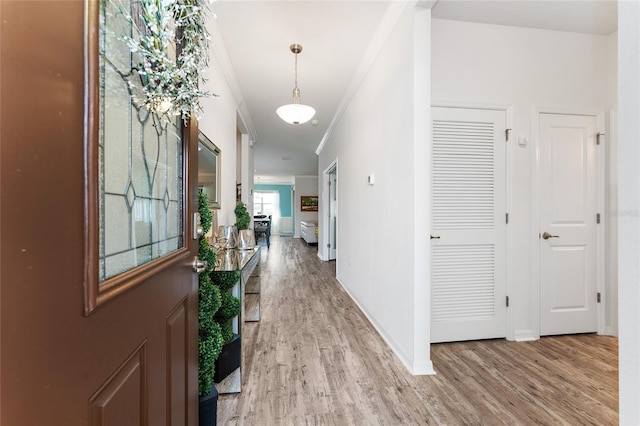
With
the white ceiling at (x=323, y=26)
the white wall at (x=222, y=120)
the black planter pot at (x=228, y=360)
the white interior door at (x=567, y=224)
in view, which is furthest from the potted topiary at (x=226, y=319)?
the white interior door at (x=567, y=224)

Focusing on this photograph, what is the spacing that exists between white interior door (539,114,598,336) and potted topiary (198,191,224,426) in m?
2.76

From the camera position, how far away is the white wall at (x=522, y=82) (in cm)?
240

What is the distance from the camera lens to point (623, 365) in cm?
62

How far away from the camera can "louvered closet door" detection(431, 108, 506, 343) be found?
243 centimetres

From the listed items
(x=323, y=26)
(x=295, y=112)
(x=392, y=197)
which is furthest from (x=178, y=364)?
(x=323, y=26)

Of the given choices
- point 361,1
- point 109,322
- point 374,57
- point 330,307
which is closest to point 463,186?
point 374,57

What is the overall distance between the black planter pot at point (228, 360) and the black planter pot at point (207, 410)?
371 millimetres

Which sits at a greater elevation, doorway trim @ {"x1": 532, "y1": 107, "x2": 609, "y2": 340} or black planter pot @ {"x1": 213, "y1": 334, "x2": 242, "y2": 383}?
doorway trim @ {"x1": 532, "y1": 107, "x2": 609, "y2": 340}

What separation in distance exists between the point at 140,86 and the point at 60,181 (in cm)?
43

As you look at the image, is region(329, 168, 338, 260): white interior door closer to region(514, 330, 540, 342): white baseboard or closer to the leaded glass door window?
region(514, 330, 540, 342): white baseboard

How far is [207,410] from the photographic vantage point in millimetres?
1382

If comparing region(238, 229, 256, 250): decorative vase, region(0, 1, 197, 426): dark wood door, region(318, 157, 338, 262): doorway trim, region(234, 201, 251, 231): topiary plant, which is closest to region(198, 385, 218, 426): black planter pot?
region(0, 1, 197, 426): dark wood door

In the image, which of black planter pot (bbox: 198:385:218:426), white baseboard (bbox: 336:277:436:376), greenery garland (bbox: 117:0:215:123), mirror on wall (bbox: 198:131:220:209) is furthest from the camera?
mirror on wall (bbox: 198:131:220:209)

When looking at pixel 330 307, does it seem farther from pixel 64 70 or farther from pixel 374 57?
pixel 64 70
